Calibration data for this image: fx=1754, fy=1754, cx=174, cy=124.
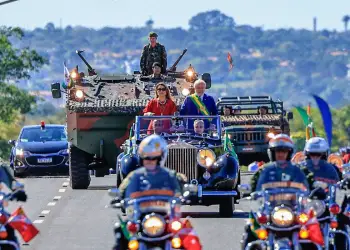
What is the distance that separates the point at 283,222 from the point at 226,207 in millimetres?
9836

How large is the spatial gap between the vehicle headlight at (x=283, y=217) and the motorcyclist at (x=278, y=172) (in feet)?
1.52

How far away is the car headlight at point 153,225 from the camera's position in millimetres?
15492

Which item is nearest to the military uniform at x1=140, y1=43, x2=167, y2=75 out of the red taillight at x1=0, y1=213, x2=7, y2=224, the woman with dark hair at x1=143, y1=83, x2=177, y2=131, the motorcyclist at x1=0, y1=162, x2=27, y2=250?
the woman with dark hair at x1=143, y1=83, x2=177, y2=131

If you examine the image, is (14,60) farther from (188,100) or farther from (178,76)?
(188,100)

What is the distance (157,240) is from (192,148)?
1003 centimetres

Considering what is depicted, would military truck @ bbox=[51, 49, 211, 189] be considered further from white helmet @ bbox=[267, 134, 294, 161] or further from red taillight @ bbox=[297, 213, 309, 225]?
red taillight @ bbox=[297, 213, 309, 225]

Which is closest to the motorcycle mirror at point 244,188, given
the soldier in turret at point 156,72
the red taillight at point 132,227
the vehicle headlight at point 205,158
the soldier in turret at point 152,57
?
the red taillight at point 132,227

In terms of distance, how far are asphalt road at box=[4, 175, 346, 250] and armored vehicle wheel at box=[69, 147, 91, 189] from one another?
8.5 inches

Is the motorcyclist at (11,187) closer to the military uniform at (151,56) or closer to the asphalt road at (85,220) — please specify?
the asphalt road at (85,220)

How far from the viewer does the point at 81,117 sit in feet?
109

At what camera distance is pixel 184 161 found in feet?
83.6

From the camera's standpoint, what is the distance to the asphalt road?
21.8 meters

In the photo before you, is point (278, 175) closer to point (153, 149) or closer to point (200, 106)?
point (153, 149)

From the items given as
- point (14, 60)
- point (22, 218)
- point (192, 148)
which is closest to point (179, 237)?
point (22, 218)
